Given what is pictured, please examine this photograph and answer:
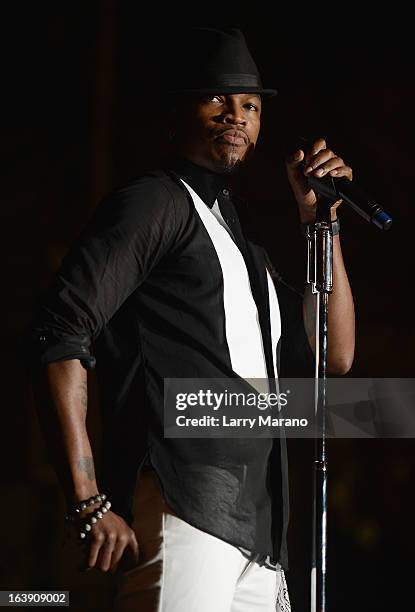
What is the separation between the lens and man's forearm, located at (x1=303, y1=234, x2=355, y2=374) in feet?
5.69

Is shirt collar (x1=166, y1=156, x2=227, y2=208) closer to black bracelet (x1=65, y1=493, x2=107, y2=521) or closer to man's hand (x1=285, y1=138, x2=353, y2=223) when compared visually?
man's hand (x1=285, y1=138, x2=353, y2=223)

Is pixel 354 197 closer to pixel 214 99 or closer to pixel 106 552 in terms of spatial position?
pixel 214 99

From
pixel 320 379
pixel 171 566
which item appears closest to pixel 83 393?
pixel 171 566

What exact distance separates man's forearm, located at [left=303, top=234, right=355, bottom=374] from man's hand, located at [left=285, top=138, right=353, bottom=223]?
0.33ft

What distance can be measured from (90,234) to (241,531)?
0.55 m

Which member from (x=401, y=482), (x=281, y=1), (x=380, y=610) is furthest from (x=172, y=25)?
(x=380, y=610)

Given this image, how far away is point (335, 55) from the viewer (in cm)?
366

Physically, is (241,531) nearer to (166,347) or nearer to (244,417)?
(244,417)

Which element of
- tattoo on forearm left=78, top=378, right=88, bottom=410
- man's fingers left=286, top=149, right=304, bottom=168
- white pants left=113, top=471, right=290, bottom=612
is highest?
man's fingers left=286, top=149, right=304, bottom=168

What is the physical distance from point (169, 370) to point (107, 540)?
29cm

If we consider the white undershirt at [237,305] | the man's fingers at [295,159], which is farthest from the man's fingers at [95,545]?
the man's fingers at [295,159]

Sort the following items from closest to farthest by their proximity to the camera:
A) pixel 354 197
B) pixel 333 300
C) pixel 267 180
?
pixel 354 197
pixel 333 300
pixel 267 180

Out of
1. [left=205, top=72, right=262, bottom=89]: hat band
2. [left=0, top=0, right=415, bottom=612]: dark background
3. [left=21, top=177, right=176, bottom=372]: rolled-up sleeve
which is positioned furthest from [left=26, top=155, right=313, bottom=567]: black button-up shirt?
[left=0, top=0, right=415, bottom=612]: dark background

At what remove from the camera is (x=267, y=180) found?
3854mm
